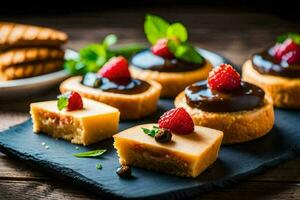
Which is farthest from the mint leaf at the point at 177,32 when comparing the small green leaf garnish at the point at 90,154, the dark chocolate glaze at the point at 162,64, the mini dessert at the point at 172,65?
the small green leaf garnish at the point at 90,154

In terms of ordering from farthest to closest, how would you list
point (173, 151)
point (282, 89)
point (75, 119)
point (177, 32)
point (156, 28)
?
point (156, 28), point (177, 32), point (282, 89), point (75, 119), point (173, 151)

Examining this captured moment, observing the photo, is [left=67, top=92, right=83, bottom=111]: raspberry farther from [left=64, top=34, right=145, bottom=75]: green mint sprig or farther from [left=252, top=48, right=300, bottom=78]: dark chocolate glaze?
[left=252, top=48, right=300, bottom=78]: dark chocolate glaze

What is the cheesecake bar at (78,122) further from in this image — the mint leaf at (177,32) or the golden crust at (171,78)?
the mint leaf at (177,32)

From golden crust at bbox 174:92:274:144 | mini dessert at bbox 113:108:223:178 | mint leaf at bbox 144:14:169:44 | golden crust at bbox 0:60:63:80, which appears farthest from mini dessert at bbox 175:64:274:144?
golden crust at bbox 0:60:63:80

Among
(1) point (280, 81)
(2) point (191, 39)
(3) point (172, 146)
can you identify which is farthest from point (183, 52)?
(2) point (191, 39)

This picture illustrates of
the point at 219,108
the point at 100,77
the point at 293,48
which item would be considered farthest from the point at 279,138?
the point at 100,77

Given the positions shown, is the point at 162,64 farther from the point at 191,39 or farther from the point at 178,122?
the point at 191,39
